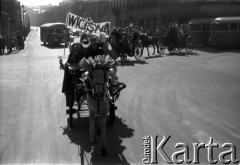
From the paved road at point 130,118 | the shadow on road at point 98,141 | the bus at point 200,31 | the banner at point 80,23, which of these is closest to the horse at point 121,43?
the paved road at point 130,118

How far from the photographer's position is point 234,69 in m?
16.2

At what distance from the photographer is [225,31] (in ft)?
91.0

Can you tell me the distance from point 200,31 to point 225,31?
8.39ft

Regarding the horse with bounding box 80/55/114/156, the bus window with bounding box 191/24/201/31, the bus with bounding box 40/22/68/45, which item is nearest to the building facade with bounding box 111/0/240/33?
the bus window with bounding box 191/24/201/31

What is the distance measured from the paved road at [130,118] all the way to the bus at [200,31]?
51.3 feet

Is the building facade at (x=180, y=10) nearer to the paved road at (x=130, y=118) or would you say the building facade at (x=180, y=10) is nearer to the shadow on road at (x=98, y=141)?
the paved road at (x=130, y=118)

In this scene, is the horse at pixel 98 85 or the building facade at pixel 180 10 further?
the building facade at pixel 180 10

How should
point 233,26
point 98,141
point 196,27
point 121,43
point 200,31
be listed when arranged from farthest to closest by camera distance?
point 196,27
point 200,31
point 233,26
point 121,43
point 98,141

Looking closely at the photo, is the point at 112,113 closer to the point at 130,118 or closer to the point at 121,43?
the point at 130,118

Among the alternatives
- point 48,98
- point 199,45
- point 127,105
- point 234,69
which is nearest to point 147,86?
point 127,105

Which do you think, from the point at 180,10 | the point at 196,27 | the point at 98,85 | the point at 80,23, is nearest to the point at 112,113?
the point at 98,85

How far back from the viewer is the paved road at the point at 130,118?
6.15 m

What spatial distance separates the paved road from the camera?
6149 mm

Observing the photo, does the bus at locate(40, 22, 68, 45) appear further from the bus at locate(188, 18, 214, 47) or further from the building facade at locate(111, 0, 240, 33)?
the bus at locate(188, 18, 214, 47)
